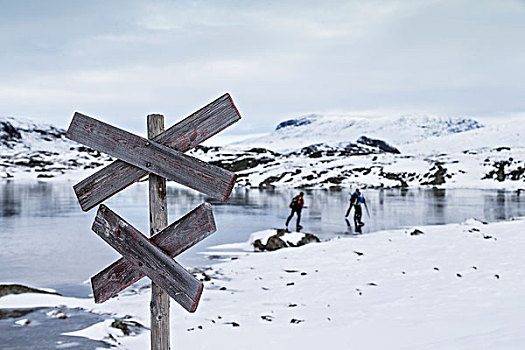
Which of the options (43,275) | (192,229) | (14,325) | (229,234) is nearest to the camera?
(192,229)

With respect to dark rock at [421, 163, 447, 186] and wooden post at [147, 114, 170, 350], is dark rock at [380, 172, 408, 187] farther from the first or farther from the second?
wooden post at [147, 114, 170, 350]

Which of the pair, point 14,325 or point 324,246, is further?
point 324,246

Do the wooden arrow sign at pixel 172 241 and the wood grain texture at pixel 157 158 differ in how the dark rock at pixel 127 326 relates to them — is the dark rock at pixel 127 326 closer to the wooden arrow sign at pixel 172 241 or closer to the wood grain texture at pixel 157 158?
the wooden arrow sign at pixel 172 241

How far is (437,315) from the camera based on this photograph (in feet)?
23.2

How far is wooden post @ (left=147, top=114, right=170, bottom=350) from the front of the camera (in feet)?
12.1

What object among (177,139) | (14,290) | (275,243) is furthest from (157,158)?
(275,243)

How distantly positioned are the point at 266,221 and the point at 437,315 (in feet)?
55.6

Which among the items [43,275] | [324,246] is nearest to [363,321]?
[324,246]

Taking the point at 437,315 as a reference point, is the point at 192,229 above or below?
above

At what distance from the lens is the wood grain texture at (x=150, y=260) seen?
3545 mm

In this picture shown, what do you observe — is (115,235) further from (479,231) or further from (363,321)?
(479,231)

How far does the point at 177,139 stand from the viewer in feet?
11.7

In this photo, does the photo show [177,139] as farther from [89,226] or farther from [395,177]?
[395,177]

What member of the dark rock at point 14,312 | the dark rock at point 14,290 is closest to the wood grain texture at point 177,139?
the dark rock at point 14,312
